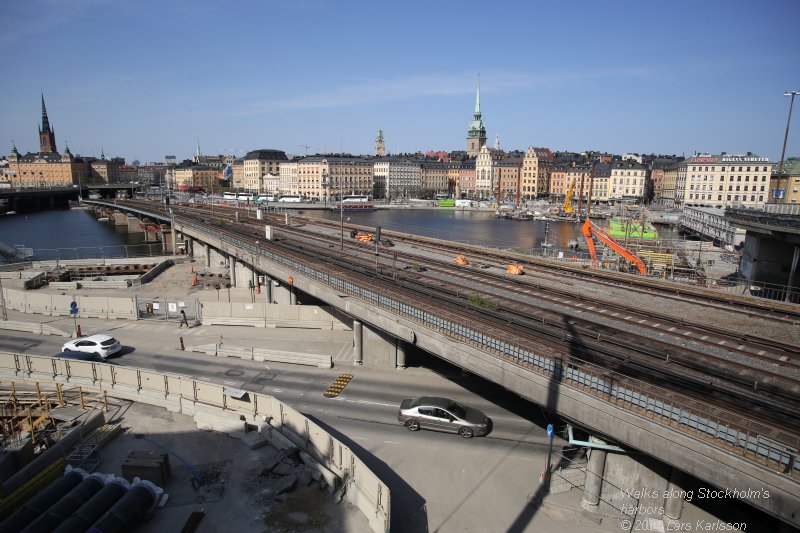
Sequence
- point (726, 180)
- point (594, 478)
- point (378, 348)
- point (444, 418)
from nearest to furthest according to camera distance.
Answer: point (594, 478), point (444, 418), point (378, 348), point (726, 180)

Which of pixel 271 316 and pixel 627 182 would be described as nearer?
pixel 271 316

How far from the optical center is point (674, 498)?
14.4 metres

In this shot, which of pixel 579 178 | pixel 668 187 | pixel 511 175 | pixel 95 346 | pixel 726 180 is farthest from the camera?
pixel 511 175

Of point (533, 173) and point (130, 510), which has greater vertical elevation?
point (533, 173)

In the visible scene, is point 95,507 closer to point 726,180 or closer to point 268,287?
point 268,287

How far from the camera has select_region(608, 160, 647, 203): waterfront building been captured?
165 meters

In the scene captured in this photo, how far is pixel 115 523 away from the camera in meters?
13.5

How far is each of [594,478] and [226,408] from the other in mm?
14123

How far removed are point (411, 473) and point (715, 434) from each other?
9592mm

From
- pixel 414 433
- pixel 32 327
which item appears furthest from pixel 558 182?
pixel 414 433

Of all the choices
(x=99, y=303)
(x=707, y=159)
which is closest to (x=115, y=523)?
(x=99, y=303)

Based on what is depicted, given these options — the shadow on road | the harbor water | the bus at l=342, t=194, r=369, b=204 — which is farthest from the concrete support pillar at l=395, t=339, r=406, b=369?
the bus at l=342, t=194, r=369, b=204

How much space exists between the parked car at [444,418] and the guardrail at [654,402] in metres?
2.99

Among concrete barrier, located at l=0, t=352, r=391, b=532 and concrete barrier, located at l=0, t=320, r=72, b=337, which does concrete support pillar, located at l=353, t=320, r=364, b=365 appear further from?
concrete barrier, located at l=0, t=320, r=72, b=337
